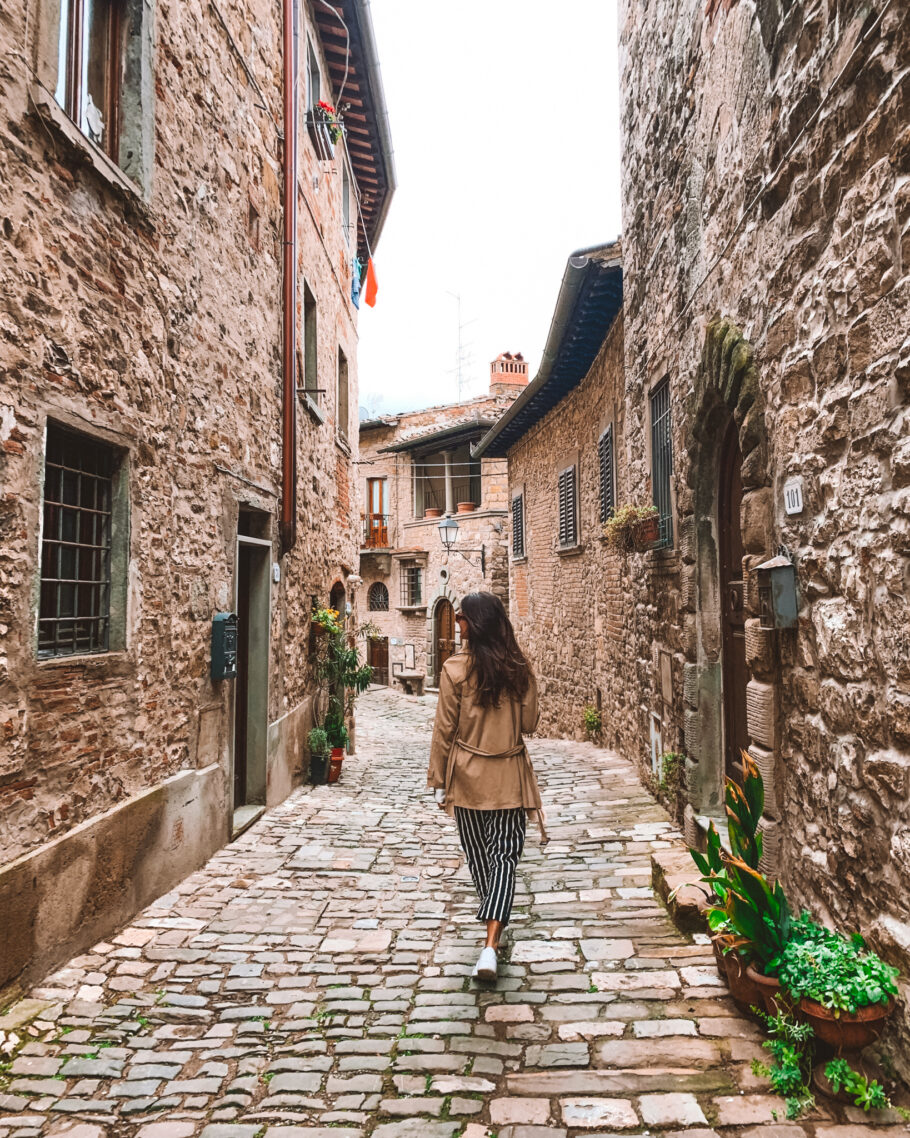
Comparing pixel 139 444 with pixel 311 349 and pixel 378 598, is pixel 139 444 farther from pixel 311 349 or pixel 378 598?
pixel 378 598

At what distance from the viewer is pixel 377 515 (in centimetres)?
2517

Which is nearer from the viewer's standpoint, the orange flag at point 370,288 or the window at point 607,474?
the window at point 607,474

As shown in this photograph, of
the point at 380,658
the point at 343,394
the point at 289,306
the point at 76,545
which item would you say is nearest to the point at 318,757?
the point at 289,306

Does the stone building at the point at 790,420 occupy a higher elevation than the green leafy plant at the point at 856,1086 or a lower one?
higher

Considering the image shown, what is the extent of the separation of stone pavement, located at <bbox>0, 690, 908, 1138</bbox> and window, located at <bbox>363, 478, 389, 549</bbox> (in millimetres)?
20281

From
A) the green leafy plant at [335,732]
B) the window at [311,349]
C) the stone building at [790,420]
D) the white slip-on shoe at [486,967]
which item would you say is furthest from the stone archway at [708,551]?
the window at [311,349]

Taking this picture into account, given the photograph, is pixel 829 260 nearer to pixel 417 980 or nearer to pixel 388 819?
pixel 417 980

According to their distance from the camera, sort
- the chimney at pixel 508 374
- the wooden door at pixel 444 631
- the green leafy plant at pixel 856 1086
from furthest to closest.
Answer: the wooden door at pixel 444 631 < the chimney at pixel 508 374 < the green leafy plant at pixel 856 1086

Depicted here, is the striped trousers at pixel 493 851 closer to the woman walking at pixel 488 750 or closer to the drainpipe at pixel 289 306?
the woman walking at pixel 488 750

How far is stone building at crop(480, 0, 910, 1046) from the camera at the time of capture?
2301 mm

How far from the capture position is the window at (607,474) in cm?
881

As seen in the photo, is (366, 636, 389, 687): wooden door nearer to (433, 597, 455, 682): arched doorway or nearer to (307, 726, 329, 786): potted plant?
(433, 597, 455, 682): arched doorway

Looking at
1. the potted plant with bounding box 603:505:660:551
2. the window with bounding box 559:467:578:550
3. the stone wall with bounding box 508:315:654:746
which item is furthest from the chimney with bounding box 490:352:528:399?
the potted plant with bounding box 603:505:660:551

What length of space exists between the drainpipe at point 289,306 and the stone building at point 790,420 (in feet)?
10.4
